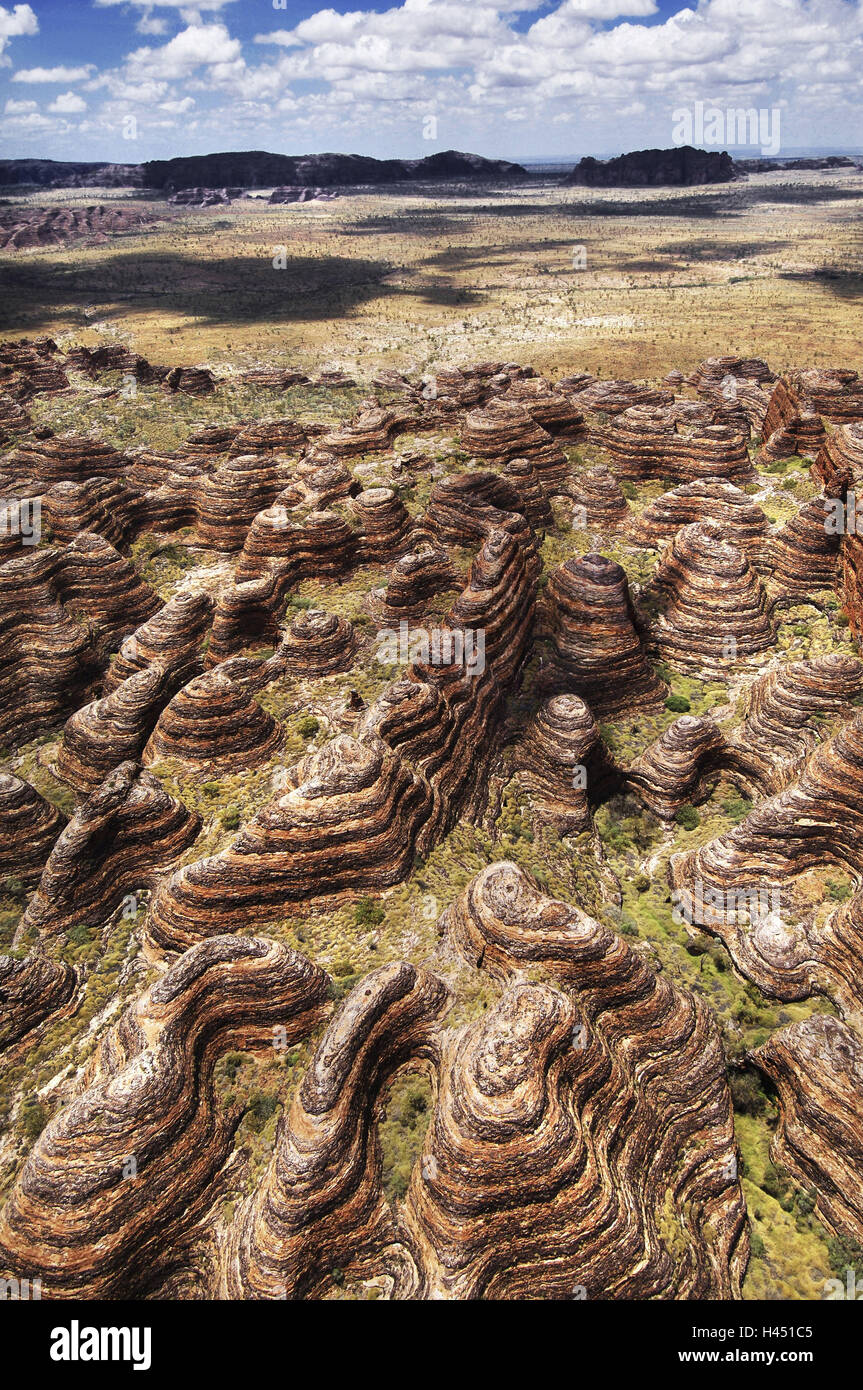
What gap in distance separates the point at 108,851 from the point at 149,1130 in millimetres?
13297

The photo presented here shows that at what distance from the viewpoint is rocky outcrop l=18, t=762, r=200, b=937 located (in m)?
29.0

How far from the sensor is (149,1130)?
63.7 feet

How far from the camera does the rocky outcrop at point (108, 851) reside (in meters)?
29.0

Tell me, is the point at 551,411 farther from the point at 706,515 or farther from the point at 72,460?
the point at 72,460

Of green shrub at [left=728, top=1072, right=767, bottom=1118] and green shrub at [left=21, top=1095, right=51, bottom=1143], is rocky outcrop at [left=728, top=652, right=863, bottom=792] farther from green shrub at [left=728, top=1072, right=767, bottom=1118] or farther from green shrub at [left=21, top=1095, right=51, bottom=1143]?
green shrub at [left=21, top=1095, right=51, bottom=1143]

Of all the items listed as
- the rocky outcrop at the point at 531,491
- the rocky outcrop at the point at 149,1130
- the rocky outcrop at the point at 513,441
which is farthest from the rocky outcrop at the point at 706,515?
the rocky outcrop at the point at 149,1130

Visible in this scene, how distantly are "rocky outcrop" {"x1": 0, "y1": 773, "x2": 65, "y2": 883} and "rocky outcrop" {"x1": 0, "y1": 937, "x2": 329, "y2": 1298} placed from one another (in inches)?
523

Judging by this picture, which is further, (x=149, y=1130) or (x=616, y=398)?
(x=616, y=398)

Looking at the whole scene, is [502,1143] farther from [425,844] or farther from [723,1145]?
[425,844]

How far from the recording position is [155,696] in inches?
1468

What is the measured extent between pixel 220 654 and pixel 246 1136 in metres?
27.9

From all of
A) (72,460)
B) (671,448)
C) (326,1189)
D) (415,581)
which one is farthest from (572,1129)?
A: (72,460)

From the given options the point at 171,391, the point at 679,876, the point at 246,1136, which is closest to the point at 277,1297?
the point at 246,1136

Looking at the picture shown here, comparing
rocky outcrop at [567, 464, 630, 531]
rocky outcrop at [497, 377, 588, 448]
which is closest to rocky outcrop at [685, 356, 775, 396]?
rocky outcrop at [497, 377, 588, 448]
